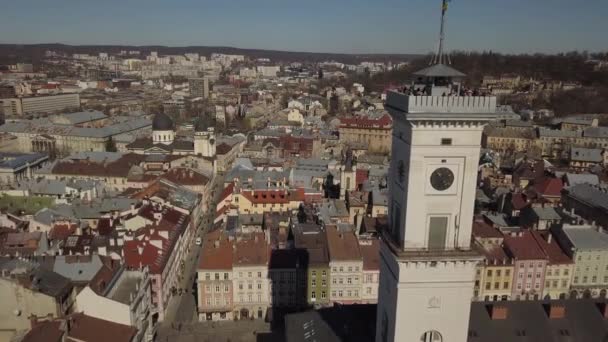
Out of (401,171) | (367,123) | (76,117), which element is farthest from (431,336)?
(76,117)

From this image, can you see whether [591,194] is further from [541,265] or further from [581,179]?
[541,265]

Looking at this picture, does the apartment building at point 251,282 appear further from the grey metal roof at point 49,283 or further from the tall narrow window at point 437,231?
the tall narrow window at point 437,231

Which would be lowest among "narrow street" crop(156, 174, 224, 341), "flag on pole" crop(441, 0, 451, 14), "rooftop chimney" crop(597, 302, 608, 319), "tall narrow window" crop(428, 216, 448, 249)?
"narrow street" crop(156, 174, 224, 341)

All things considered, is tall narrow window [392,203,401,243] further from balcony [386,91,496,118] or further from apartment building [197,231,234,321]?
apartment building [197,231,234,321]

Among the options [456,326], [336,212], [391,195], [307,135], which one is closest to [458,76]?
[391,195]

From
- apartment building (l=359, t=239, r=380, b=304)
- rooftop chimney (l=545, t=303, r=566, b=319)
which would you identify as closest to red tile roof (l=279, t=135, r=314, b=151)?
apartment building (l=359, t=239, r=380, b=304)

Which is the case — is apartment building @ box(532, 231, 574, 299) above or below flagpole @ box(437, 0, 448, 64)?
below

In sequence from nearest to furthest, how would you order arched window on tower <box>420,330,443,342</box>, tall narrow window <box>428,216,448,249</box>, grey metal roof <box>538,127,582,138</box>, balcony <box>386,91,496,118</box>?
balcony <box>386,91,496,118</box> → tall narrow window <box>428,216,448,249</box> → arched window on tower <box>420,330,443,342</box> → grey metal roof <box>538,127,582,138</box>

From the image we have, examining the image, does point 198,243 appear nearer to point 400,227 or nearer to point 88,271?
point 88,271
